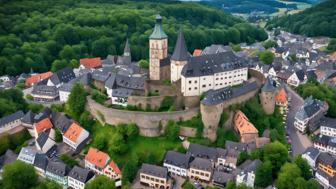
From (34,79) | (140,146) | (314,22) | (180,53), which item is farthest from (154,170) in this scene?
(314,22)

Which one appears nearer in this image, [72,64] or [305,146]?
[305,146]

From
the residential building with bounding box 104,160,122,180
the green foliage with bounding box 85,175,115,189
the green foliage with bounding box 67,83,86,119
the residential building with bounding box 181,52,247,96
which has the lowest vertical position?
the residential building with bounding box 104,160,122,180

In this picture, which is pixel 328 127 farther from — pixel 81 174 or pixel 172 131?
pixel 81 174

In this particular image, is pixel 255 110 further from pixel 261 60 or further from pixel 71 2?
pixel 71 2

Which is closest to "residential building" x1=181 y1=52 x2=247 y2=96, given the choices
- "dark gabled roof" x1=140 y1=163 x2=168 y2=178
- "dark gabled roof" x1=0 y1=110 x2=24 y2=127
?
"dark gabled roof" x1=140 y1=163 x2=168 y2=178

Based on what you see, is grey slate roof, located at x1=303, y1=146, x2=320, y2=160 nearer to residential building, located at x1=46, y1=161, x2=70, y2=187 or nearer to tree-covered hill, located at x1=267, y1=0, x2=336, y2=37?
residential building, located at x1=46, y1=161, x2=70, y2=187

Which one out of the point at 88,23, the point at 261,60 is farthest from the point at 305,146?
the point at 88,23
